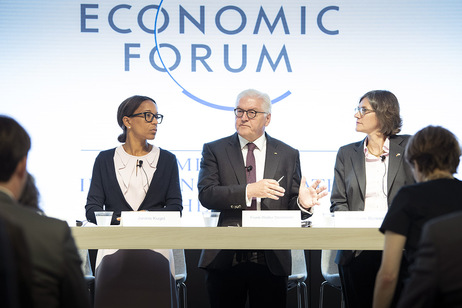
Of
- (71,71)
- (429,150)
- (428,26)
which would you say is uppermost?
(428,26)

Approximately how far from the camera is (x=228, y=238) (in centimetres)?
309

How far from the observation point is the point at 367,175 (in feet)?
12.8

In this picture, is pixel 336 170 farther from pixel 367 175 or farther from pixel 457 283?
pixel 457 283

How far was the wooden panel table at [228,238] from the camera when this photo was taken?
10.2 ft

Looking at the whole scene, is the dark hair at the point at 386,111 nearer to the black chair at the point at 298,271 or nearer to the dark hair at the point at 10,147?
the black chair at the point at 298,271

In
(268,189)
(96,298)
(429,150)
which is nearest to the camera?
(429,150)

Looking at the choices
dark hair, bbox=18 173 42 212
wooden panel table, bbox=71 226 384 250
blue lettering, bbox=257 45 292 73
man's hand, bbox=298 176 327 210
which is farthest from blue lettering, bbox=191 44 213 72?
dark hair, bbox=18 173 42 212

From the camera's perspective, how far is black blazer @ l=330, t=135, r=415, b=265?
380 centimetres

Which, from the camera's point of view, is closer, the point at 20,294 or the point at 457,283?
the point at 20,294

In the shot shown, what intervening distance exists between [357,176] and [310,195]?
19.1 inches

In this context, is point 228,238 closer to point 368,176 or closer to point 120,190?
point 120,190

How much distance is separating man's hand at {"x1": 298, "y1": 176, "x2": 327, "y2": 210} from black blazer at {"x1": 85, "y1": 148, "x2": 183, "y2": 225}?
81 cm

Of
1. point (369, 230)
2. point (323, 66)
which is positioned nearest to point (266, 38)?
point (323, 66)

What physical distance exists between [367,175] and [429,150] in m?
1.52
